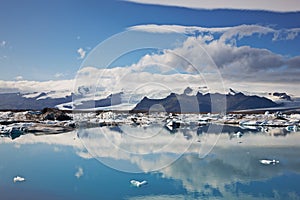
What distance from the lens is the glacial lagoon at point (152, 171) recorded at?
6312 mm

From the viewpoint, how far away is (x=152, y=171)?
807 centimetres

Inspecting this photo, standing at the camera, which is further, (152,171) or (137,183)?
(152,171)

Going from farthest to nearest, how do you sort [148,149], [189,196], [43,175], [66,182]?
[148,149] < [43,175] < [66,182] < [189,196]

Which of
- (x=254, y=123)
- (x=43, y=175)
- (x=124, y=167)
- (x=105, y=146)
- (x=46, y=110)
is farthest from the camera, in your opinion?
(x=46, y=110)

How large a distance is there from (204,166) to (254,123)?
16381mm

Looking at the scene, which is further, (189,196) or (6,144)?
(6,144)

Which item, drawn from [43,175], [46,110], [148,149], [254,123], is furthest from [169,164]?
→ [46,110]

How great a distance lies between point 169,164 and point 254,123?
1630 centimetres

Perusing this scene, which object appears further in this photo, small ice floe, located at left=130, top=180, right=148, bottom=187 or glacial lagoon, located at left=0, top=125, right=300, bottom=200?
small ice floe, located at left=130, top=180, right=148, bottom=187

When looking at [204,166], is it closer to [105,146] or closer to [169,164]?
[169,164]

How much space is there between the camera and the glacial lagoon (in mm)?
6312

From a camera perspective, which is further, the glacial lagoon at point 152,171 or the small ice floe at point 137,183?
the small ice floe at point 137,183

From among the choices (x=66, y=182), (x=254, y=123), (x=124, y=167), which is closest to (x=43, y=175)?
(x=66, y=182)

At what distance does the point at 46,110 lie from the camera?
1017 inches
